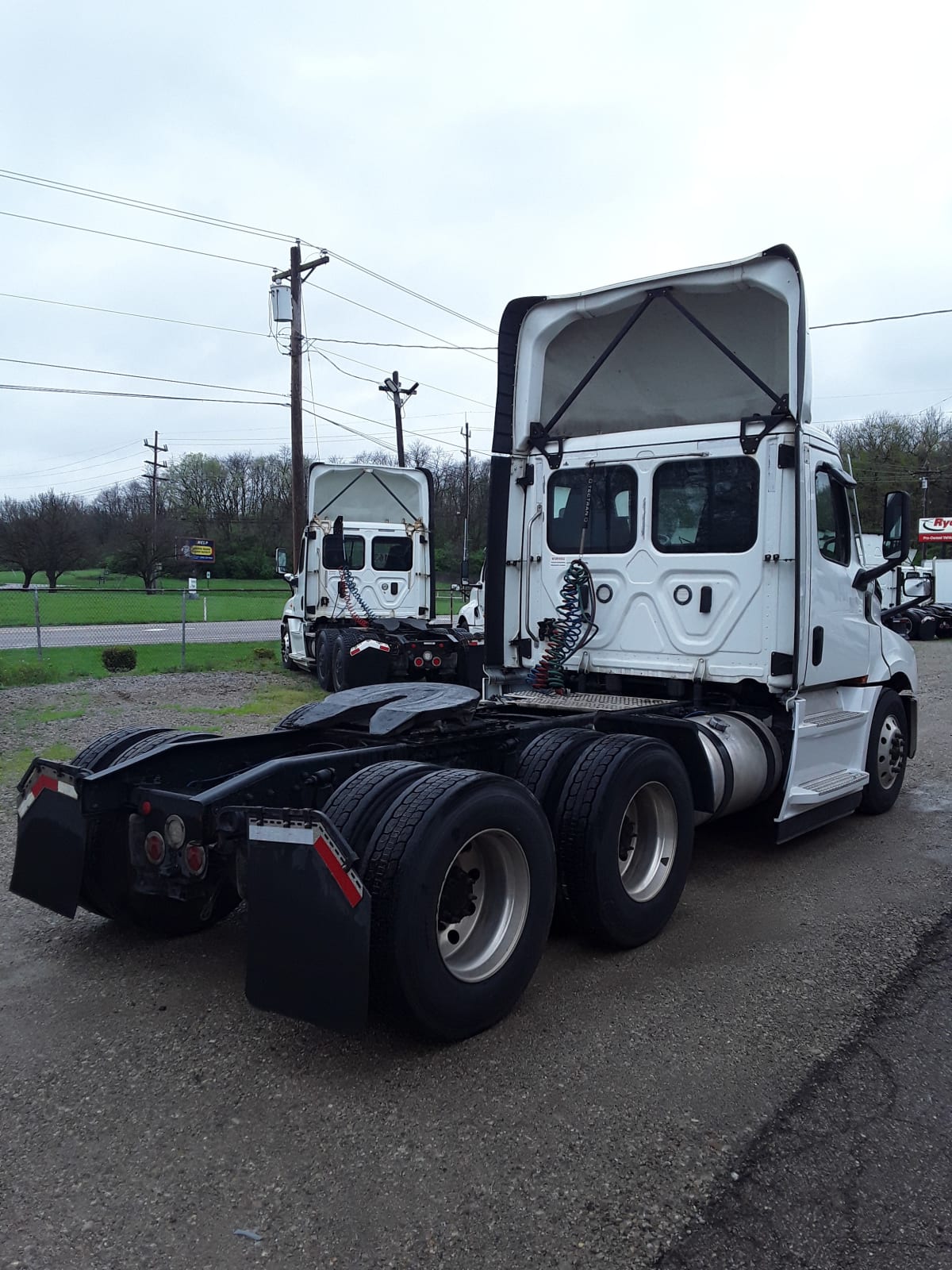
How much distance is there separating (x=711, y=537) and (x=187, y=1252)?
4.76m

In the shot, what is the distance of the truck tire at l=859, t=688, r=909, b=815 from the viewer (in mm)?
6961

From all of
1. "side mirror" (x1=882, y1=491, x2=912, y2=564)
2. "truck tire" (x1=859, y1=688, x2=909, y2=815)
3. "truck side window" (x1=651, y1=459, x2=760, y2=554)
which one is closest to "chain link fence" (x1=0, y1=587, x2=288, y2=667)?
"truck side window" (x1=651, y1=459, x2=760, y2=554)

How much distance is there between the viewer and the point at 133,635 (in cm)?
2405

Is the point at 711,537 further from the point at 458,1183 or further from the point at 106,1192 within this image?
the point at 106,1192

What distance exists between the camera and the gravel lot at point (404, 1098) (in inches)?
99.1

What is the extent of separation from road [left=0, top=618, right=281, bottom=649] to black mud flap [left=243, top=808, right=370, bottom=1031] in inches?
694

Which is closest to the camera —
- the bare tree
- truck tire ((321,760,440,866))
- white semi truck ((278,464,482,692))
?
truck tire ((321,760,440,866))

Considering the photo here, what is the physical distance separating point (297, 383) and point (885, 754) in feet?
57.2

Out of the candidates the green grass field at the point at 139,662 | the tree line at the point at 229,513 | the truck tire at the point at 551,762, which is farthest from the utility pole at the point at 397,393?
the truck tire at the point at 551,762

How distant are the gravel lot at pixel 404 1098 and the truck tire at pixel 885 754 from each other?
2096 mm

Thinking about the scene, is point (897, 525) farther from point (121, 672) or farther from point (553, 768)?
point (121, 672)

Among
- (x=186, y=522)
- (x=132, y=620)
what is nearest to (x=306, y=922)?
(x=132, y=620)

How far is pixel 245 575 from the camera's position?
5897cm

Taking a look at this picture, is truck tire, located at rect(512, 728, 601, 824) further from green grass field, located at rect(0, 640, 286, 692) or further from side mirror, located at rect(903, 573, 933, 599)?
Result: green grass field, located at rect(0, 640, 286, 692)
